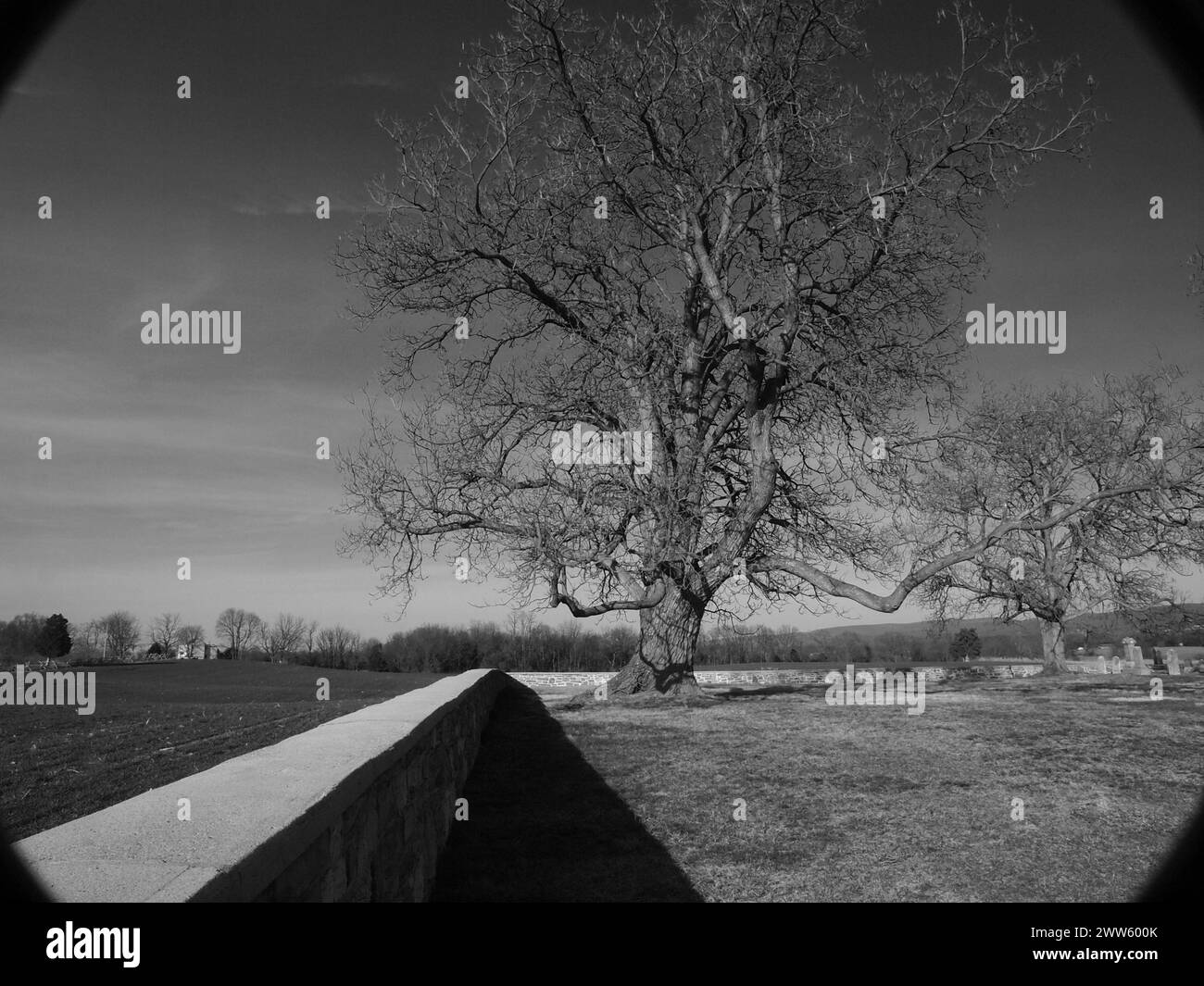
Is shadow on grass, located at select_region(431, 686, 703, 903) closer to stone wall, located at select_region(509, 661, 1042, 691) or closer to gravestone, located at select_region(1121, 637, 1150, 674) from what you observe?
stone wall, located at select_region(509, 661, 1042, 691)

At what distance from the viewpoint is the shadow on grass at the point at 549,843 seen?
4324mm

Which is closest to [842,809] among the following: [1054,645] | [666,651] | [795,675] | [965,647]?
[666,651]

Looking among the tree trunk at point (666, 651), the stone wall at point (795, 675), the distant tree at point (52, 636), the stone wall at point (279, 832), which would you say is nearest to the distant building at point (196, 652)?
the distant tree at point (52, 636)

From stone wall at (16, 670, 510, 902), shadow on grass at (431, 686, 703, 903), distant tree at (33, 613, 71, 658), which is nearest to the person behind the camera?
stone wall at (16, 670, 510, 902)

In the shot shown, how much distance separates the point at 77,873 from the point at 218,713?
15921 millimetres

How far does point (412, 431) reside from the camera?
40.0 ft

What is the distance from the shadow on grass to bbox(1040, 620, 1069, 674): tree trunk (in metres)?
19.9

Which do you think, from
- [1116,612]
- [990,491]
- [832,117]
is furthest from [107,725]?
[1116,612]

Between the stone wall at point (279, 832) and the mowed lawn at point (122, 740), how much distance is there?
3.85 ft

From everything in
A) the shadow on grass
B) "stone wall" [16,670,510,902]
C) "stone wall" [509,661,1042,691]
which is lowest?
"stone wall" [509,661,1042,691]

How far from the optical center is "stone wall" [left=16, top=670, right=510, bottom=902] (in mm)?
1859

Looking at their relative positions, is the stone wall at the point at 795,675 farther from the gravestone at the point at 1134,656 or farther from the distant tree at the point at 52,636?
the distant tree at the point at 52,636

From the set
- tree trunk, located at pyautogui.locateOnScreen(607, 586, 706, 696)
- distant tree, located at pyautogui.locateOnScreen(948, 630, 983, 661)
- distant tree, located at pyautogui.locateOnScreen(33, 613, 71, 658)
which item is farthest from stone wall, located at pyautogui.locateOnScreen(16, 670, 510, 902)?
distant tree, located at pyautogui.locateOnScreen(948, 630, 983, 661)

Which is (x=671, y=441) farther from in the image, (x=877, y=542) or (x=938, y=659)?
(x=938, y=659)
